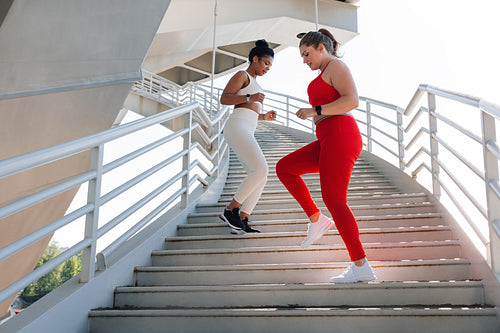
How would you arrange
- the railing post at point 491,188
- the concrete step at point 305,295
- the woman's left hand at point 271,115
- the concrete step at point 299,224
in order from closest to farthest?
1. the railing post at point 491,188
2. the concrete step at point 305,295
3. the woman's left hand at point 271,115
4. the concrete step at point 299,224

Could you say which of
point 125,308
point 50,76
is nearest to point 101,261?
point 125,308

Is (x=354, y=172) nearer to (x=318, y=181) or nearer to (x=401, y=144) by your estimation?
(x=318, y=181)

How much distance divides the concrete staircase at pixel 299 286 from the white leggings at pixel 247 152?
335 millimetres

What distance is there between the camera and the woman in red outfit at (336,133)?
2.30m

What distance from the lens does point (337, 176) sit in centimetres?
236

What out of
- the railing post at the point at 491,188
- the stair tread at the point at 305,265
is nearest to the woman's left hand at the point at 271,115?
the stair tread at the point at 305,265

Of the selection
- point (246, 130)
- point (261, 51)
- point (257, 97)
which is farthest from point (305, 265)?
point (261, 51)

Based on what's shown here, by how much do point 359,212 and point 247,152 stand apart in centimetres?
115

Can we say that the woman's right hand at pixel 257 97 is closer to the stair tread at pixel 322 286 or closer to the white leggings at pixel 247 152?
the white leggings at pixel 247 152

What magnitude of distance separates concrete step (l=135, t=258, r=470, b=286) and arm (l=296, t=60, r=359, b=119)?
0.93 meters

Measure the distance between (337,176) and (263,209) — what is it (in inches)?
74.9

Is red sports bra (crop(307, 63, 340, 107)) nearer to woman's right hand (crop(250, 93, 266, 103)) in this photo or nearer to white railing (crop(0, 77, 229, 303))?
woman's right hand (crop(250, 93, 266, 103))

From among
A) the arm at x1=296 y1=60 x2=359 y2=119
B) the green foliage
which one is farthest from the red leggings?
the green foliage

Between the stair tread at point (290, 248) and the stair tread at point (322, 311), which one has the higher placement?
the stair tread at point (290, 248)
